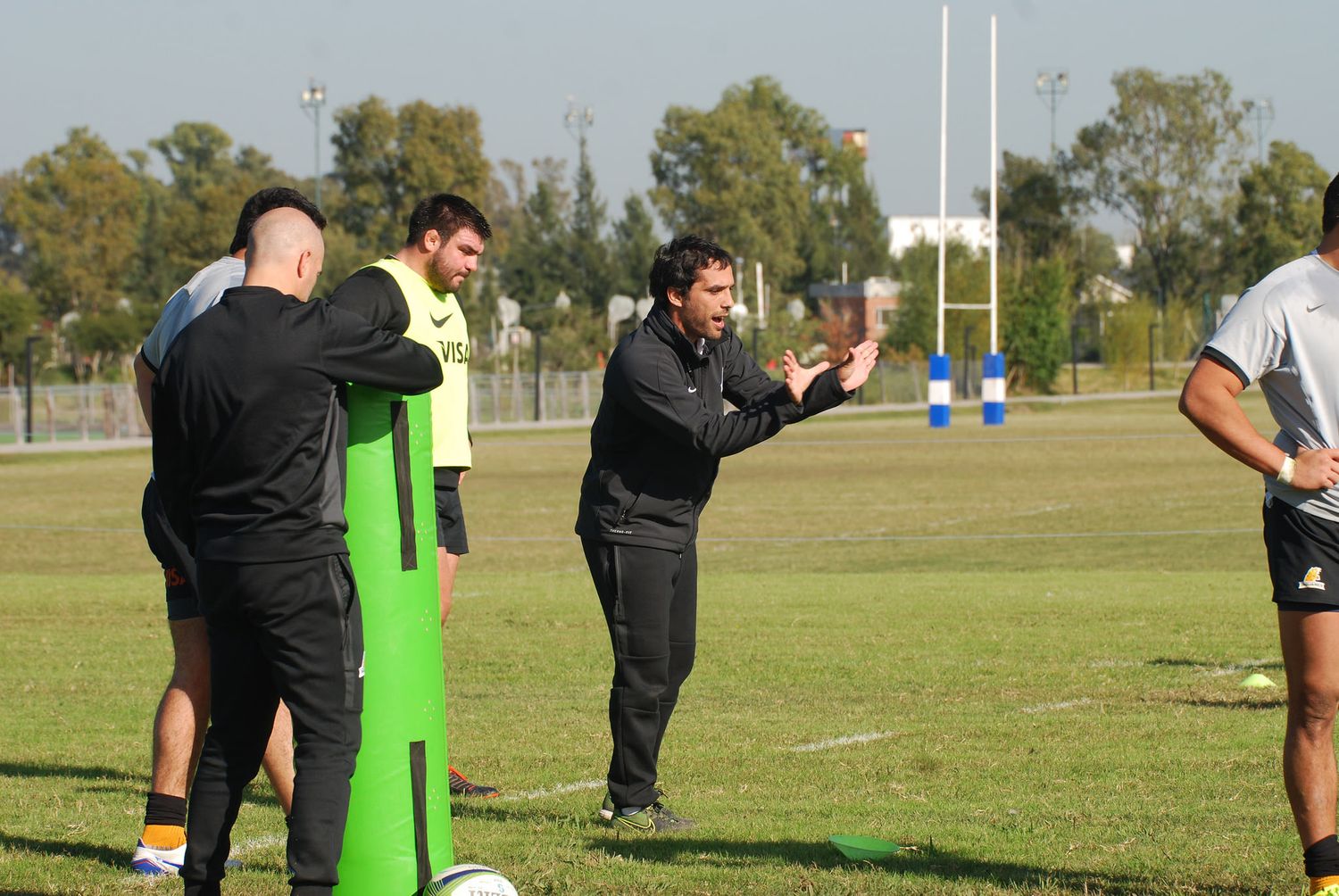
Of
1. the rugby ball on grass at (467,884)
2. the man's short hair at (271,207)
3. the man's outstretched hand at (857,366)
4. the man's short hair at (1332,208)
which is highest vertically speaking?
the man's short hair at (271,207)

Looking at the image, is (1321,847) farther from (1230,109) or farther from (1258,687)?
(1230,109)

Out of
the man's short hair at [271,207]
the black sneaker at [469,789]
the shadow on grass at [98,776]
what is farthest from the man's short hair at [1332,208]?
the shadow on grass at [98,776]

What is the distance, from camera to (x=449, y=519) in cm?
692

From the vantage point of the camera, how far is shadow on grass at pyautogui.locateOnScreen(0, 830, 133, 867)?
524 centimetres

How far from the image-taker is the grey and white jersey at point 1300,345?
4441mm

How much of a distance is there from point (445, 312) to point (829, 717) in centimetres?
279

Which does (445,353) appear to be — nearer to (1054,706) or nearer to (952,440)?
(1054,706)

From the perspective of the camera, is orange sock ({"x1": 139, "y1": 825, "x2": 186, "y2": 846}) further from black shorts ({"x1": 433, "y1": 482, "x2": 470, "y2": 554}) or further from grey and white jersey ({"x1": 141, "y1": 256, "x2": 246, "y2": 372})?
black shorts ({"x1": 433, "y1": 482, "x2": 470, "y2": 554})

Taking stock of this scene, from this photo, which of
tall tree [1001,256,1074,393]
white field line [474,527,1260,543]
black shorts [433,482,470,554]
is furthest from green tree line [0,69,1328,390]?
black shorts [433,482,470,554]

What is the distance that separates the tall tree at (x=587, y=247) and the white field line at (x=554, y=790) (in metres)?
73.6

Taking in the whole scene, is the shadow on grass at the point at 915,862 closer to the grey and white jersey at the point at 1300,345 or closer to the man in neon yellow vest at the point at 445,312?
the man in neon yellow vest at the point at 445,312

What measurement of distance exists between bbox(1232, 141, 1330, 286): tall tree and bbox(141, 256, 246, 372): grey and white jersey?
283 ft

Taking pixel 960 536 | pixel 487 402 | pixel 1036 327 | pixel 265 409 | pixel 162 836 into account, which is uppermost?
pixel 1036 327

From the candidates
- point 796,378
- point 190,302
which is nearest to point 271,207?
point 190,302
